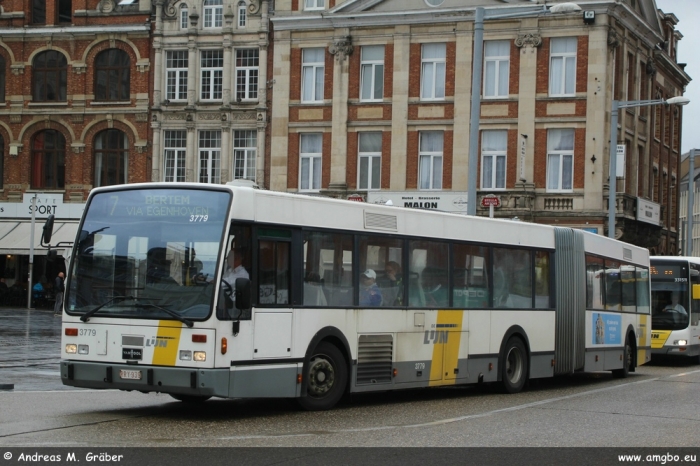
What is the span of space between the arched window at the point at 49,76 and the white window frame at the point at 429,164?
15.5 meters

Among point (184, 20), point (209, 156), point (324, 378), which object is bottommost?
point (324, 378)

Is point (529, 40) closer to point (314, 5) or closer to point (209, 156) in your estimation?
point (314, 5)

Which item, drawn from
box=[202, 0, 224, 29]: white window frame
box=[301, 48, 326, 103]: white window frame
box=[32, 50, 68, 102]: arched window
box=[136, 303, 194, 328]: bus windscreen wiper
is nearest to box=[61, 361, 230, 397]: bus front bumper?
box=[136, 303, 194, 328]: bus windscreen wiper

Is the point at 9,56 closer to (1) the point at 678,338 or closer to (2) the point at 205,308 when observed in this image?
(1) the point at 678,338

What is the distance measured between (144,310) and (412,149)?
1258 inches

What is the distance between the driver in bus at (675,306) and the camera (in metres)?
29.5

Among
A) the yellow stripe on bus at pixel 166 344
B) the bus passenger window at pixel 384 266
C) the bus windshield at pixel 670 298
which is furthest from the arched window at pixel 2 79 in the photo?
the yellow stripe on bus at pixel 166 344

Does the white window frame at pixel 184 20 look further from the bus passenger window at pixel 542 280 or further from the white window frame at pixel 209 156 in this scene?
the bus passenger window at pixel 542 280

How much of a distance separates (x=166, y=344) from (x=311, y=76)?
111ft

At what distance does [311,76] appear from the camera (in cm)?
4581

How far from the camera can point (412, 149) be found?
145 feet

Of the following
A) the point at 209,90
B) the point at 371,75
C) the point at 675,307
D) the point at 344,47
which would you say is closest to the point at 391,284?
the point at 675,307

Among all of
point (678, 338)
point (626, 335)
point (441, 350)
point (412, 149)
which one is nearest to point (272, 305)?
point (441, 350)
